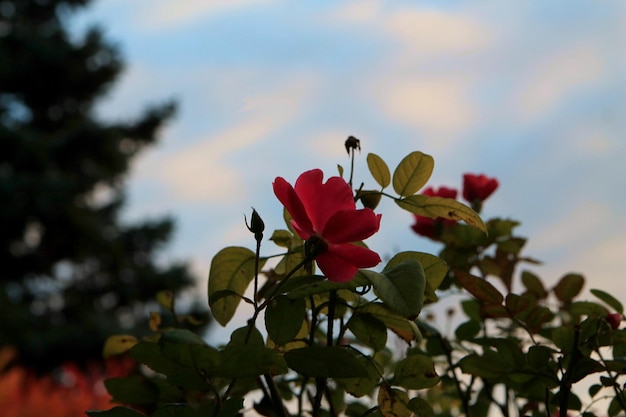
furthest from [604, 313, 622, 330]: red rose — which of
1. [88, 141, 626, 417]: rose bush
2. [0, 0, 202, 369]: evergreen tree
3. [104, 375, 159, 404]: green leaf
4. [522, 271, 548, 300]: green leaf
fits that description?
[0, 0, 202, 369]: evergreen tree

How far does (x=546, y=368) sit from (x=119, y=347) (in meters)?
0.38

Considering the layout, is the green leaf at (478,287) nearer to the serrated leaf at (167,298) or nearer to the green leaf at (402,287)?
the green leaf at (402,287)

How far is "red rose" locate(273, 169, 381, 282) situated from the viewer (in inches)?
18.8

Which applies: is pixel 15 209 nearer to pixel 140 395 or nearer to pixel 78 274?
pixel 78 274

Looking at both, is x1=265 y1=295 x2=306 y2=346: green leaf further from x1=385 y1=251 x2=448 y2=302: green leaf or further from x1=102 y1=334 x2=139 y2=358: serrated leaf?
x1=102 y1=334 x2=139 y2=358: serrated leaf

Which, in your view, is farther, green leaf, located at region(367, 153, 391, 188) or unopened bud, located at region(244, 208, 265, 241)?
green leaf, located at region(367, 153, 391, 188)

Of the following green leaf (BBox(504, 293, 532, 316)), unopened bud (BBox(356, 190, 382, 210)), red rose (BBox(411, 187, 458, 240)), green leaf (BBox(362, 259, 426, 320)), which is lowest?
green leaf (BBox(362, 259, 426, 320))

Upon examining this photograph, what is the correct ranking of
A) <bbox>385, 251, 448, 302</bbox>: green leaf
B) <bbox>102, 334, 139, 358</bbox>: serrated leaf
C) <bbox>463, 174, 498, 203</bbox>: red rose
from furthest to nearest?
<bbox>463, 174, 498, 203</bbox>: red rose < <bbox>102, 334, 139, 358</bbox>: serrated leaf < <bbox>385, 251, 448, 302</bbox>: green leaf

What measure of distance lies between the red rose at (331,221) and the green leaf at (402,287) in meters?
0.02

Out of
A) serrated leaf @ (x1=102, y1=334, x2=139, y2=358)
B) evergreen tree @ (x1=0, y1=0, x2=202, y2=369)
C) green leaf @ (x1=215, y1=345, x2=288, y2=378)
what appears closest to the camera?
green leaf @ (x1=215, y1=345, x2=288, y2=378)

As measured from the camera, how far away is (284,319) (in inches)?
19.4

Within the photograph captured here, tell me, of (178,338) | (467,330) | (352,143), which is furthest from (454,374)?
(178,338)

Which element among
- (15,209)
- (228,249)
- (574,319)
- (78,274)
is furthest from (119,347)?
(78,274)

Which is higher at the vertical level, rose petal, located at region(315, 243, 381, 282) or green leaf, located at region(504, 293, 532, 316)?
green leaf, located at region(504, 293, 532, 316)
